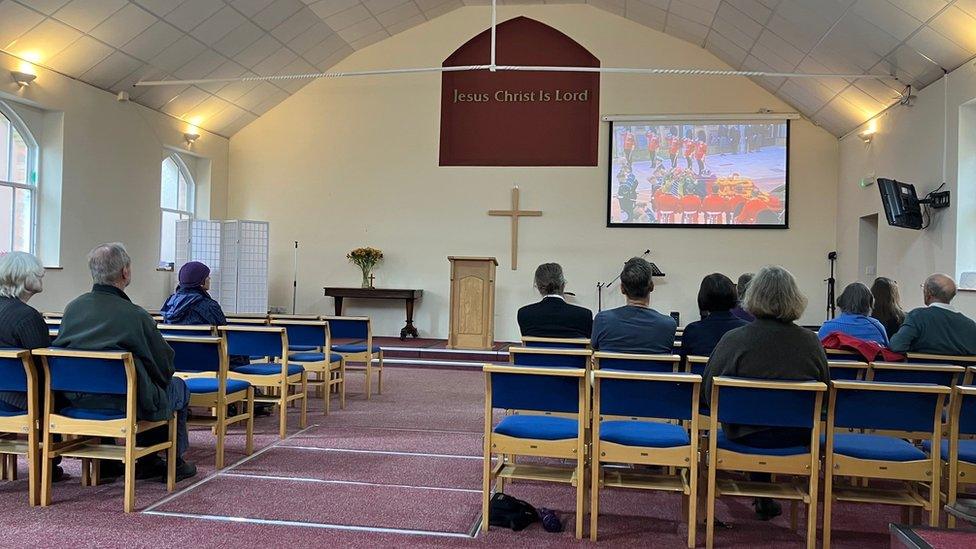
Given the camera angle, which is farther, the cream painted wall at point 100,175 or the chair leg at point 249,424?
the cream painted wall at point 100,175

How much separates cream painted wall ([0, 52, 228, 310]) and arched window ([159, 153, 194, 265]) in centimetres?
40

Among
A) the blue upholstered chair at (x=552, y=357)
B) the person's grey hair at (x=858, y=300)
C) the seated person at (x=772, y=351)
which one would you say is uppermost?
the person's grey hair at (x=858, y=300)

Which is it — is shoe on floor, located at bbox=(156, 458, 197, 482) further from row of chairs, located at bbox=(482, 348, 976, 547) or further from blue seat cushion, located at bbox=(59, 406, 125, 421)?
row of chairs, located at bbox=(482, 348, 976, 547)

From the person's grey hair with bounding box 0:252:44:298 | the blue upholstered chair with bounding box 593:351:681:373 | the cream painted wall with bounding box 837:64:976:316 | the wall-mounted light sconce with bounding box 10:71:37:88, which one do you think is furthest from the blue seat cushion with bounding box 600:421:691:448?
the wall-mounted light sconce with bounding box 10:71:37:88

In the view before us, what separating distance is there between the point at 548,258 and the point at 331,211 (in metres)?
3.38

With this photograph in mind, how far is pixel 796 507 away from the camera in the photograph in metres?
3.16

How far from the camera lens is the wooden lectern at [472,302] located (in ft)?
30.2

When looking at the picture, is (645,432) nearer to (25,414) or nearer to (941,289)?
(941,289)

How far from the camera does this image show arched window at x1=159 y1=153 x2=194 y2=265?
10398 mm

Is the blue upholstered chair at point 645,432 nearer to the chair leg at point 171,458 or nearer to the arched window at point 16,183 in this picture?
the chair leg at point 171,458

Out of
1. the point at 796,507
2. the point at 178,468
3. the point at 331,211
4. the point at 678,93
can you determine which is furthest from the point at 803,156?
the point at 178,468

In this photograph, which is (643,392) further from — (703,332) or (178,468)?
(178,468)

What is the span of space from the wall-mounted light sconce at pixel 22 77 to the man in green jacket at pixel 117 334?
5160mm

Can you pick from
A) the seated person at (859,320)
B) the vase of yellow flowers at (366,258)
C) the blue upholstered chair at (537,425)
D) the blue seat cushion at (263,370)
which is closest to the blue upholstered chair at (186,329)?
the blue seat cushion at (263,370)
